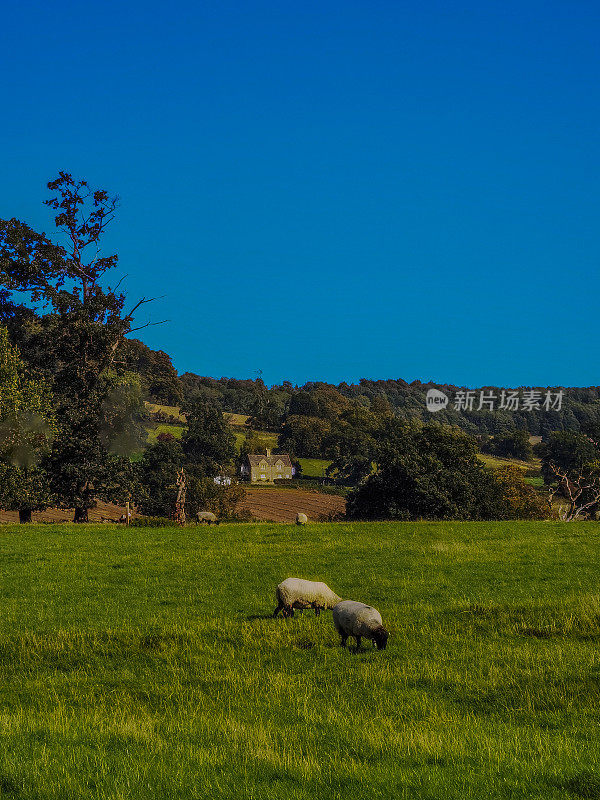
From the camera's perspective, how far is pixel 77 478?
A: 178 feet

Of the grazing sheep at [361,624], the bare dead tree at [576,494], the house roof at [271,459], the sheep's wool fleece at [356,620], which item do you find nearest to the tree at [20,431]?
the sheep's wool fleece at [356,620]

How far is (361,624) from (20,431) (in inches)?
1456

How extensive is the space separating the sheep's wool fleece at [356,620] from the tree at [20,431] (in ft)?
116

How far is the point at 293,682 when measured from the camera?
600 inches

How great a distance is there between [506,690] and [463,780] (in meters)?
5.86

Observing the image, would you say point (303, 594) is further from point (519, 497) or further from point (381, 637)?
point (519, 497)

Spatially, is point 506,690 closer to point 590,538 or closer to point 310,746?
point 310,746

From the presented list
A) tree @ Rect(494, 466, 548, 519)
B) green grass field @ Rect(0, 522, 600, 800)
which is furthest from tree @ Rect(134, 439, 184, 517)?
green grass field @ Rect(0, 522, 600, 800)

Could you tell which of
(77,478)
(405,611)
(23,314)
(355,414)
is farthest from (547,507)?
(355,414)

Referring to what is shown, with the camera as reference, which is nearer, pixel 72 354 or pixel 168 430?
pixel 72 354

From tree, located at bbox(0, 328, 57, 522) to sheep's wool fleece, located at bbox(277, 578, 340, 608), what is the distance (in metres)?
31.8

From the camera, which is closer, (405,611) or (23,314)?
(405,611)

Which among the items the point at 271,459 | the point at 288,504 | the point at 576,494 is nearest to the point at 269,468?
the point at 271,459

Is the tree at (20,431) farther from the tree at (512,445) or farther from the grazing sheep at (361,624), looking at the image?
the tree at (512,445)
